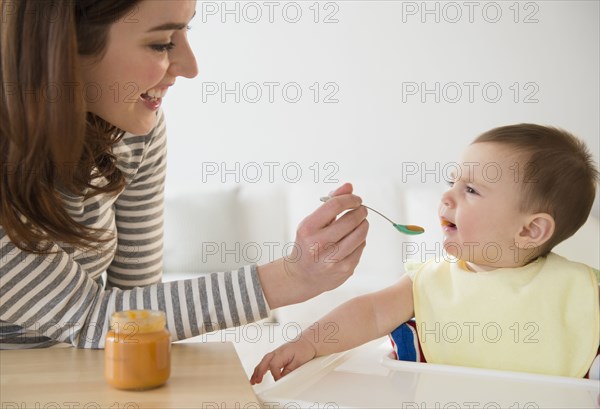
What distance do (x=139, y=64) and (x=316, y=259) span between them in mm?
424

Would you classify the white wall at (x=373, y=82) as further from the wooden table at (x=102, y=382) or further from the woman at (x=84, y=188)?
the wooden table at (x=102, y=382)

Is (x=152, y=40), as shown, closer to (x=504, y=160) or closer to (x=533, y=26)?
(x=504, y=160)

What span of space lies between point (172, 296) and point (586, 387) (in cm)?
62

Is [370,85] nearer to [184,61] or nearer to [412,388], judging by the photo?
[184,61]

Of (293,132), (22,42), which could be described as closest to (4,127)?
(22,42)

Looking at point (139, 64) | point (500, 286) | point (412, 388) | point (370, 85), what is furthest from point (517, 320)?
point (370, 85)

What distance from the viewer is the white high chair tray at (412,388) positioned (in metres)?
0.91

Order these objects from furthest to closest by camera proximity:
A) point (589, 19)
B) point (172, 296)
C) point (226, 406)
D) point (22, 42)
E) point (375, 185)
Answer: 1. point (589, 19)
2. point (375, 185)
3. point (172, 296)
4. point (22, 42)
5. point (226, 406)

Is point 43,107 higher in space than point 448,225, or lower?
higher

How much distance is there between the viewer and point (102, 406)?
0.82 m

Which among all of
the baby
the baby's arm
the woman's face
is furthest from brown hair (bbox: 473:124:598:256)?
the woman's face

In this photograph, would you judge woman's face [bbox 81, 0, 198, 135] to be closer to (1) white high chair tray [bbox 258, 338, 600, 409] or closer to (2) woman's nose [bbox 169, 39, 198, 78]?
(2) woman's nose [bbox 169, 39, 198, 78]

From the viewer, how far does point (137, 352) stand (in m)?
0.88

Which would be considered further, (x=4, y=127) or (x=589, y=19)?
(x=589, y=19)
